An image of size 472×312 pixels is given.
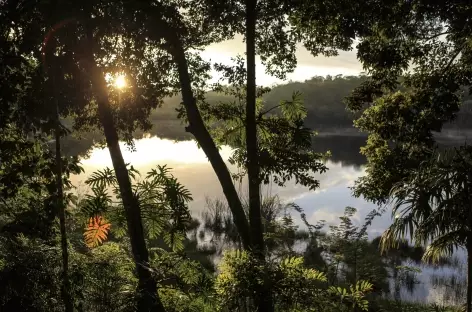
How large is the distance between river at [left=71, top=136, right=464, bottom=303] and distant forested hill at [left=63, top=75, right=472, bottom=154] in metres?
5.91

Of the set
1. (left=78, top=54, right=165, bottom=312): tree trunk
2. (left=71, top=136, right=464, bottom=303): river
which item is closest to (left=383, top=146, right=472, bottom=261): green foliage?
(left=78, top=54, right=165, bottom=312): tree trunk

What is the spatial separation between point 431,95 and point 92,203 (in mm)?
7856

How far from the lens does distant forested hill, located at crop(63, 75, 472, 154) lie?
6483 cm

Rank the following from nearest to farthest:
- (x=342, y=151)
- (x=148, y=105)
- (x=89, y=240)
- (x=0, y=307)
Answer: (x=0, y=307) < (x=89, y=240) < (x=148, y=105) < (x=342, y=151)

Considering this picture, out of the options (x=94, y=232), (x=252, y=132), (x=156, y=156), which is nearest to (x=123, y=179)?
(x=94, y=232)

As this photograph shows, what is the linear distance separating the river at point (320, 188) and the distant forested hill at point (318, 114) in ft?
19.4

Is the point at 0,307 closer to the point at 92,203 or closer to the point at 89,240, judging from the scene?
the point at 89,240

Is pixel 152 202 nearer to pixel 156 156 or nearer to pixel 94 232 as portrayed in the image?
pixel 94 232

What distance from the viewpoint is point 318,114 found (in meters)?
86.6

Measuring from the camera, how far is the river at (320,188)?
18.4 meters

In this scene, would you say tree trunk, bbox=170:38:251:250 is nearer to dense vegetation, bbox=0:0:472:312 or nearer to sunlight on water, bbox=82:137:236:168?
dense vegetation, bbox=0:0:472:312

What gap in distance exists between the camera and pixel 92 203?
6.15m

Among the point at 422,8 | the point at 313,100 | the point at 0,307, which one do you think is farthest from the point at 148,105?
the point at 313,100

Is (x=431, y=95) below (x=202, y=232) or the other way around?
the other way around
